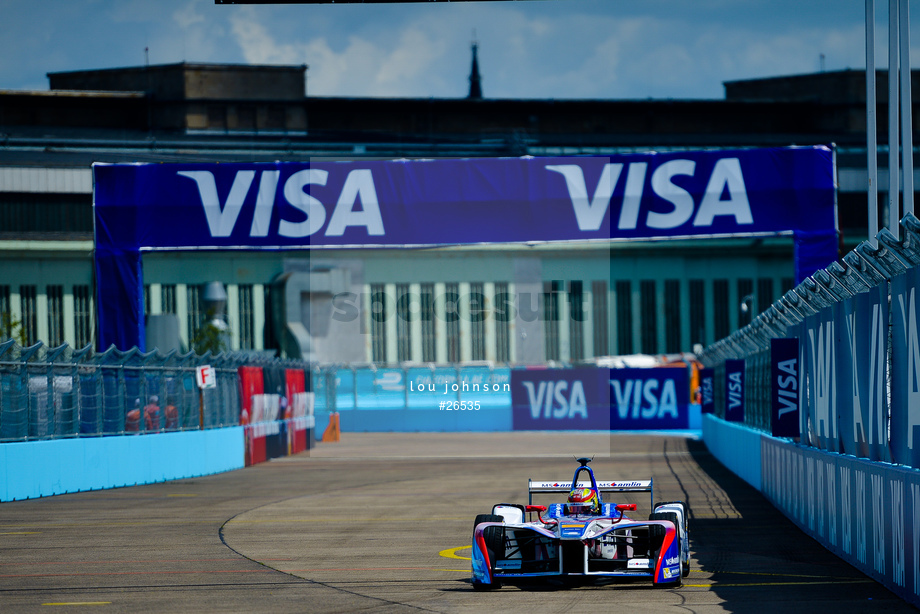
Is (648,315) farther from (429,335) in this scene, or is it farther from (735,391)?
→ (735,391)

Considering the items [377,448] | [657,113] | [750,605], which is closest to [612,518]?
[750,605]

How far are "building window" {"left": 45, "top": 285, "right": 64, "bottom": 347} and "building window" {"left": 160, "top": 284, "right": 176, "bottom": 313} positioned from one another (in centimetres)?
431

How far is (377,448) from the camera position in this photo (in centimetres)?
3703

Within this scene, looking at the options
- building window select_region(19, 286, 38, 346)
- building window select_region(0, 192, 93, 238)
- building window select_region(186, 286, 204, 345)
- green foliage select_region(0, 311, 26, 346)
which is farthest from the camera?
building window select_region(186, 286, 204, 345)

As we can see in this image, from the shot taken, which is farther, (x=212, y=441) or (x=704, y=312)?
(x=704, y=312)

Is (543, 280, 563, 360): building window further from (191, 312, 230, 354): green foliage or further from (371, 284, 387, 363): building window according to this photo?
(191, 312, 230, 354): green foliage

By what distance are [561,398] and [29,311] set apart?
80.8ft

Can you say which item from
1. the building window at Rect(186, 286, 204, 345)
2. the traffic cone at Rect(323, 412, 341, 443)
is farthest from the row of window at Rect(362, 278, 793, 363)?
the traffic cone at Rect(323, 412, 341, 443)

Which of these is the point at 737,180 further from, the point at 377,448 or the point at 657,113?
the point at 657,113

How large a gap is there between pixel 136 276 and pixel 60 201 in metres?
31.5

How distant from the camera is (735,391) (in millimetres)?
24812

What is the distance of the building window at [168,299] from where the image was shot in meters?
52.7

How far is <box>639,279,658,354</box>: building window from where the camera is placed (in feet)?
188

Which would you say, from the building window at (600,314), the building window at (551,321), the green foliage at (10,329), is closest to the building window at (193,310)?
the green foliage at (10,329)
